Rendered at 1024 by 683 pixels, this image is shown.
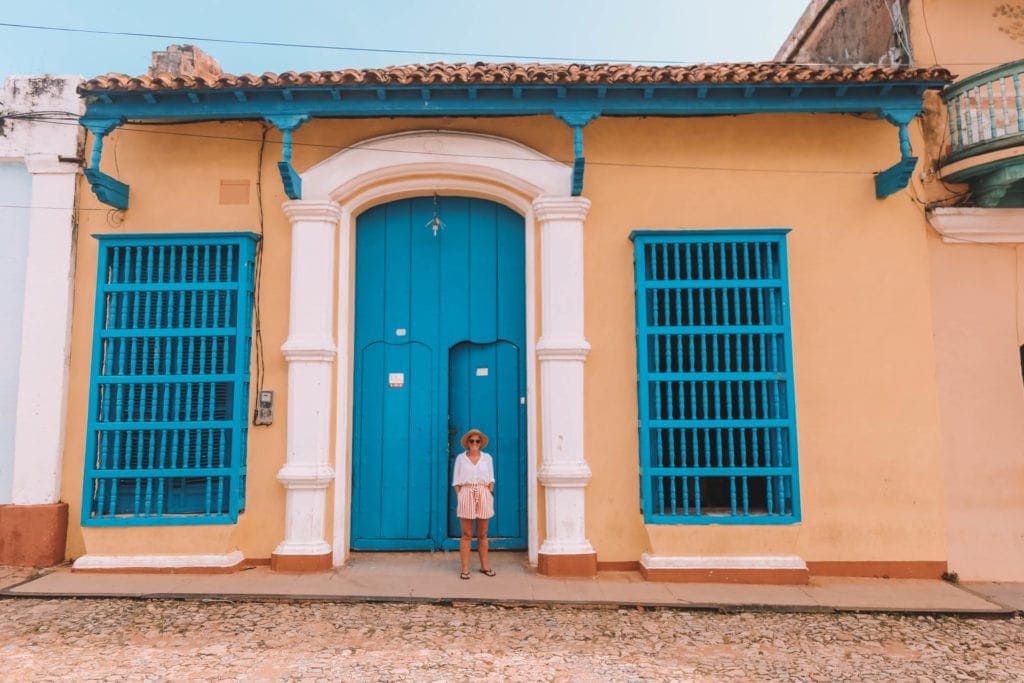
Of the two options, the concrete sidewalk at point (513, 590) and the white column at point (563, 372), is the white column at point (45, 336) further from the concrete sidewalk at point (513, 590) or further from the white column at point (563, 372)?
the white column at point (563, 372)

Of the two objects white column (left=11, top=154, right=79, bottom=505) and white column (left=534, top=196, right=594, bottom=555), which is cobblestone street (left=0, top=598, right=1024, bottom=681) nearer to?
white column (left=534, top=196, right=594, bottom=555)

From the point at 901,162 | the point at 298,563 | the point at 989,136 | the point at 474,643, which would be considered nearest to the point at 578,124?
the point at 901,162

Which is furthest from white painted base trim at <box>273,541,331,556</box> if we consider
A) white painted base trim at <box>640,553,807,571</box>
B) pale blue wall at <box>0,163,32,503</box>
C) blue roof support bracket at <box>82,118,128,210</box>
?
blue roof support bracket at <box>82,118,128,210</box>

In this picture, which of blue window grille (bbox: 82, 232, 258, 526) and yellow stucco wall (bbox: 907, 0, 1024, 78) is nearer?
blue window grille (bbox: 82, 232, 258, 526)

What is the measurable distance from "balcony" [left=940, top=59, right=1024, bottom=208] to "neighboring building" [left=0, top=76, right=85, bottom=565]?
802 centimetres

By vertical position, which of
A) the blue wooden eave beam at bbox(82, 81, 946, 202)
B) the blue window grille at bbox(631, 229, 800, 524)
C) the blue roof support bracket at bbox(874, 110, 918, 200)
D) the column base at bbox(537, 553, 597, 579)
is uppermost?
the blue wooden eave beam at bbox(82, 81, 946, 202)

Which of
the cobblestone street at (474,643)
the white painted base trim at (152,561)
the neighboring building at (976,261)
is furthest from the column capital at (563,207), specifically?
the white painted base trim at (152,561)

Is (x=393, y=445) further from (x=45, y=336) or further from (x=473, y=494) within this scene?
(x=45, y=336)

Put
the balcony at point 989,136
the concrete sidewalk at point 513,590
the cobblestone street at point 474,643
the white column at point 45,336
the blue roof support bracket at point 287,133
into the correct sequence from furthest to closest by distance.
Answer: the white column at point 45,336 < the blue roof support bracket at point 287,133 < the balcony at point 989,136 < the concrete sidewalk at point 513,590 < the cobblestone street at point 474,643

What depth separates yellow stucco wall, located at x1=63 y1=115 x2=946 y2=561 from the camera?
5.53 metres

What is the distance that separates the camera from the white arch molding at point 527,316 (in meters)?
5.48

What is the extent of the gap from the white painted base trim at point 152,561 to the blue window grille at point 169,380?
291mm

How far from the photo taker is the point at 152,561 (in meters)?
5.43

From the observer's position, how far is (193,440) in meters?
5.62
